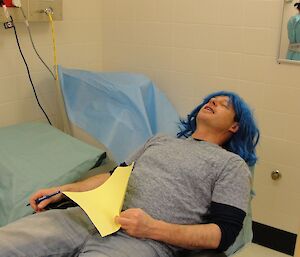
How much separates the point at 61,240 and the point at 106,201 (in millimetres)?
206

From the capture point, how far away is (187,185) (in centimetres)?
161

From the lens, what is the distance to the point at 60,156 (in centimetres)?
196

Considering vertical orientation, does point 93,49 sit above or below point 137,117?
above

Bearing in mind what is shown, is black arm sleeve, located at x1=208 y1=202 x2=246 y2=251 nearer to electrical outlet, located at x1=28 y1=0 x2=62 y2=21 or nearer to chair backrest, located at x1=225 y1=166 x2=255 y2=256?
chair backrest, located at x1=225 y1=166 x2=255 y2=256

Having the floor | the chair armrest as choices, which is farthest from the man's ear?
the floor

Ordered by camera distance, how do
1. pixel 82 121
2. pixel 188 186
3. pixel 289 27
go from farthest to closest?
pixel 82 121, pixel 289 27, pixel 188 186

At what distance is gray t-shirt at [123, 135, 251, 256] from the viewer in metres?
1.54

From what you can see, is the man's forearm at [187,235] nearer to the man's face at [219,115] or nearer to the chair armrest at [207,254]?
the chair armrest at [207,254]

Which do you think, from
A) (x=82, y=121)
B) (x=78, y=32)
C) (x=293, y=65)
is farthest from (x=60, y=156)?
(x=293, y=65)

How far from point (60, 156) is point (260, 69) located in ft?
3.86

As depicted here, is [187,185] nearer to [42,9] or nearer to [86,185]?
[86,185]

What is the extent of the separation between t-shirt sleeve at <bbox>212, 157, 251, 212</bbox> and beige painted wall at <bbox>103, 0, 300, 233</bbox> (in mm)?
812

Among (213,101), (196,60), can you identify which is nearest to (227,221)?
(213,101)

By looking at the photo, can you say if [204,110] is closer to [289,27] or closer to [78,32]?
[289,27]
